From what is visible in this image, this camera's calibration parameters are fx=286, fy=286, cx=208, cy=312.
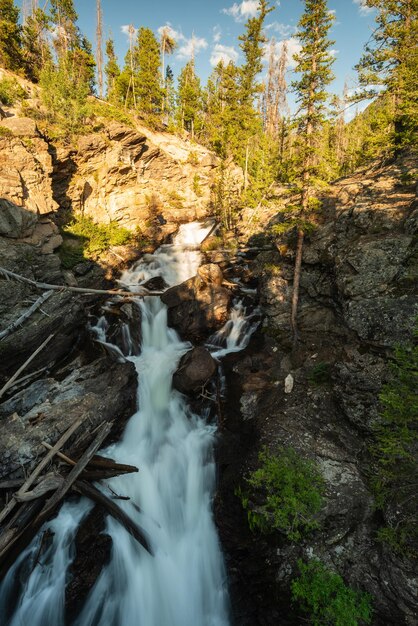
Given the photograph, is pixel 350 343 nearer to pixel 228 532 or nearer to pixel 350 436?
pixel 350 436

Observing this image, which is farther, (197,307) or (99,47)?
(99,47)

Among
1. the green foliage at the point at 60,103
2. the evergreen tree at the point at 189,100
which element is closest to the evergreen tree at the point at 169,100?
the evergreen tree at the point at 189,100

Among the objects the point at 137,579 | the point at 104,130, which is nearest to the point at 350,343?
the point at 137,579

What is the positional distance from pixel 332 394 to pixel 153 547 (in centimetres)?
746

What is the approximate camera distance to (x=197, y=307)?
15.7 metres

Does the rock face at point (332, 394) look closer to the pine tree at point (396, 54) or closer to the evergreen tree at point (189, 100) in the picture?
the pine tree at point (396, 54)

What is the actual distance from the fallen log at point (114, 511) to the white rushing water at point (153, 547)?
160mm

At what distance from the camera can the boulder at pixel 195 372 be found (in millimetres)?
12109

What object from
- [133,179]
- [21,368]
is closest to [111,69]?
[133,179]

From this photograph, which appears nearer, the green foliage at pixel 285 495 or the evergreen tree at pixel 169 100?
the green foliage at pixel 285 495

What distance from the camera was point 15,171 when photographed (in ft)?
48.6

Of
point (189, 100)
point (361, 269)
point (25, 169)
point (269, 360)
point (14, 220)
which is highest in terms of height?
point (189, 100)

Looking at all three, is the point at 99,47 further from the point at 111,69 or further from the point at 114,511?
the point at 114,511

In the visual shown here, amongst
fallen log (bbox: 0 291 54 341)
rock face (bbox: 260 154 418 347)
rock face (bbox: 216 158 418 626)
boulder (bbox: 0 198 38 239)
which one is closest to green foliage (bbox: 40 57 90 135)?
boulder (bbox: 0 198 38 239)
